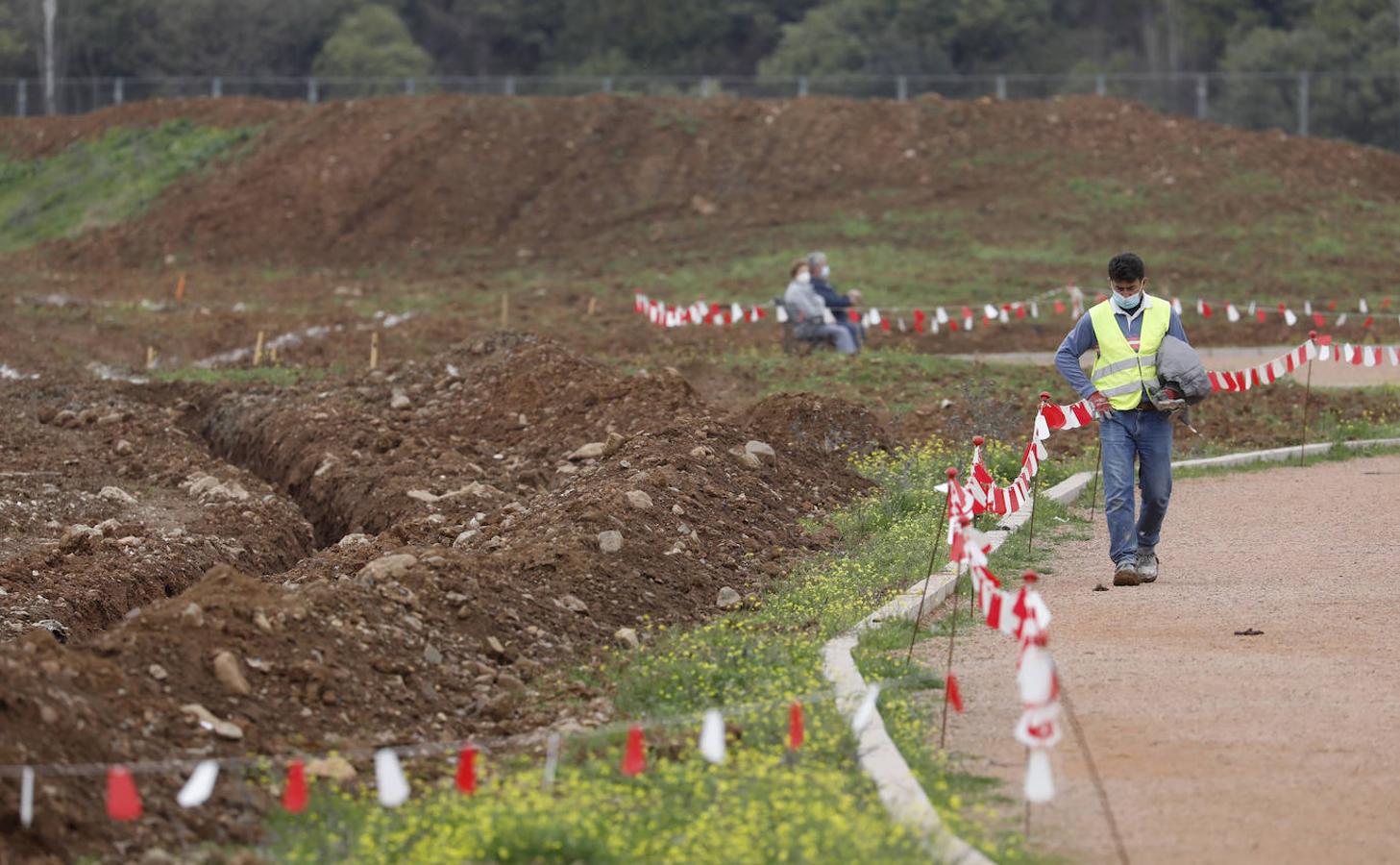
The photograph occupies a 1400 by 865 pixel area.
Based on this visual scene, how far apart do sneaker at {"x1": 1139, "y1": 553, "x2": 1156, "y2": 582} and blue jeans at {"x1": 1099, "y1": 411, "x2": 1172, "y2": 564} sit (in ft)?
0.23

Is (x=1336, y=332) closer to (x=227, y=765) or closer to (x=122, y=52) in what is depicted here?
(x=227, y=765)

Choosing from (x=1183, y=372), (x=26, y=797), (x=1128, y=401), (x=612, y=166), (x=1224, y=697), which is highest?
(x=612, y=166)

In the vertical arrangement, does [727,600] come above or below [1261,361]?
below

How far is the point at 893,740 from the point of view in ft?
26.2

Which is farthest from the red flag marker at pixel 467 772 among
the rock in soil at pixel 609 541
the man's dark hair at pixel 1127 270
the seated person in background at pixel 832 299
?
the seated person in background at pixel 832 299

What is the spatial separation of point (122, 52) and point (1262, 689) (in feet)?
179

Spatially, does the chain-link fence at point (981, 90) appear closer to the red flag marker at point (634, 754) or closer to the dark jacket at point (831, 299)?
the dark jacket at point (831, 299)

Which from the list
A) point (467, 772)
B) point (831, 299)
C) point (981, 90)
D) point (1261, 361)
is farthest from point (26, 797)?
point (981, 90)

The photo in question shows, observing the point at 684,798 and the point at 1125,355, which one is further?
the point at 1125,355

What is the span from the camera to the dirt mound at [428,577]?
763 cm

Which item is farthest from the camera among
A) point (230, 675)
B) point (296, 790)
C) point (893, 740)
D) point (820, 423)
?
point (820, 423)

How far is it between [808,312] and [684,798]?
14.4m

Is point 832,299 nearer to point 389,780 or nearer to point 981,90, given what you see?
point 389,780

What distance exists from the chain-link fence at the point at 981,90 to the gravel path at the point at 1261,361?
75.6 feet
